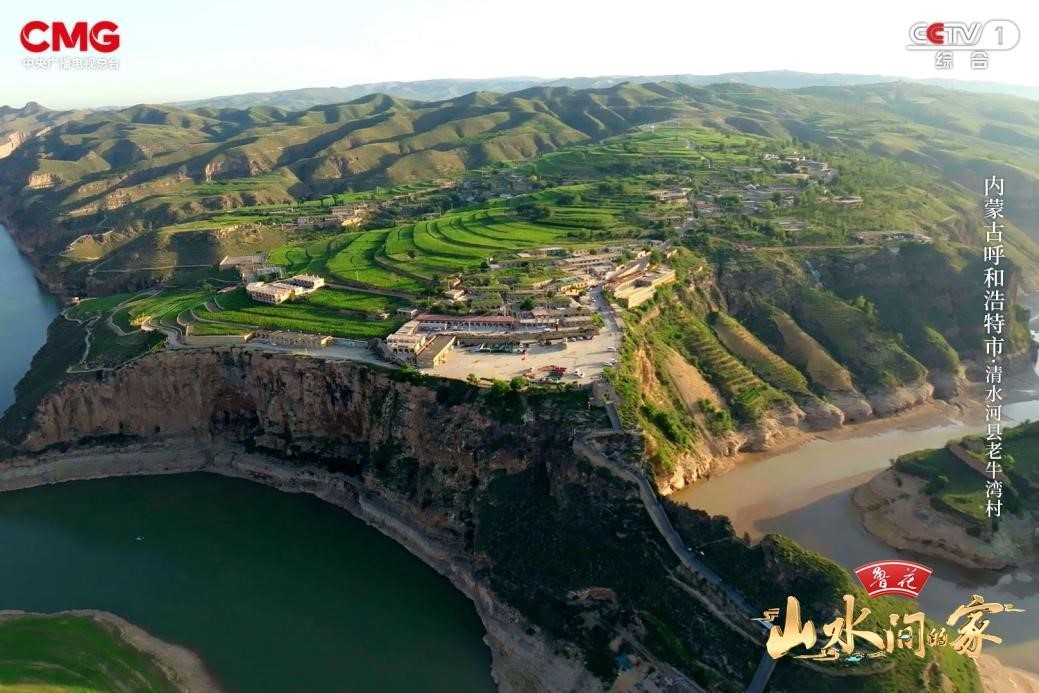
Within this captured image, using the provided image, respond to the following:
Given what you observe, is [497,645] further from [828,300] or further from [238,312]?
[828,300]

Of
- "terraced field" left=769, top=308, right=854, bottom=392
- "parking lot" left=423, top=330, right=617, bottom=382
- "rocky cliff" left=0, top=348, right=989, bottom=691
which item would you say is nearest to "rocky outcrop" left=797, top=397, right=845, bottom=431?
"terraced field" left=769, top=308, right=854, bottom=392

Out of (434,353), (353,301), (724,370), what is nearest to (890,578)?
(724,370)

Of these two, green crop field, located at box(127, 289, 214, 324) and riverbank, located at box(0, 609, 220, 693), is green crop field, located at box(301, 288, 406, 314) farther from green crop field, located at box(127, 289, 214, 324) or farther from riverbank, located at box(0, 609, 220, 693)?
riverbank, located at box(0, 609, 220, 693)

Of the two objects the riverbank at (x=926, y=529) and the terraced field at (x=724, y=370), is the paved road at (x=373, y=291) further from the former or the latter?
the riverbank at (x=926, y=529)

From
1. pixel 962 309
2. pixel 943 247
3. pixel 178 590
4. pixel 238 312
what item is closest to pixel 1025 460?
pixel 962 309

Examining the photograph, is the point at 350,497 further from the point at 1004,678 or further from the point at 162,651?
the point at 1004,678

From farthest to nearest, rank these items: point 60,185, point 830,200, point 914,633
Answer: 1. point 60,185
2. point 830,200
3. point 914,633

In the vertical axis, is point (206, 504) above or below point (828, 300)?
below
